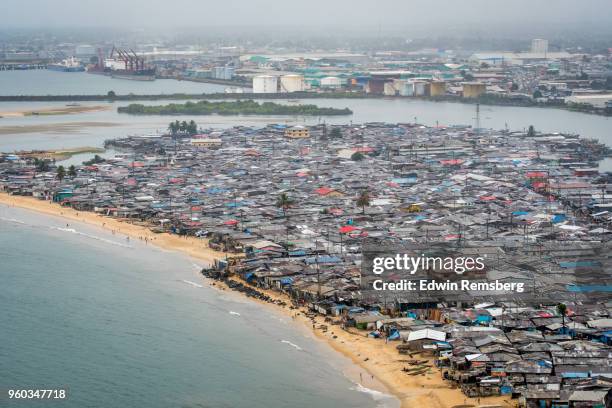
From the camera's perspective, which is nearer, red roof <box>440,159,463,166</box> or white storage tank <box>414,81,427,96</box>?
red roof <box>440,159,463,166</box>

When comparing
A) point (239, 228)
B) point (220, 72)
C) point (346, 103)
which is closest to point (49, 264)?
point (239, 228)

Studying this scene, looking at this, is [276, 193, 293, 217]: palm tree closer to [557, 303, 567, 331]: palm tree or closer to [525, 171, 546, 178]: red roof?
[525, 171, 546, 178]: red roof

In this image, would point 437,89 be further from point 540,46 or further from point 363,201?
point 363,201

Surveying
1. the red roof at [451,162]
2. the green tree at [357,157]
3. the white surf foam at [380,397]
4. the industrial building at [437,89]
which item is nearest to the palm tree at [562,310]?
the white surf foam at [380,397]

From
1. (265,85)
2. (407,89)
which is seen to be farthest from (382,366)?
(265,85)

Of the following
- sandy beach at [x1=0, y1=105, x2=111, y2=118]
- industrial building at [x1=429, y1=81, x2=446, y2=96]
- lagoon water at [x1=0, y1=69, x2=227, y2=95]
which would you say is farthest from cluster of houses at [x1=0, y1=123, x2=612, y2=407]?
lagoon water at [x1=0, y1=69, x2=227, y2=95]

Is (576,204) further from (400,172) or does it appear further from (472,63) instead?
(472,63)
